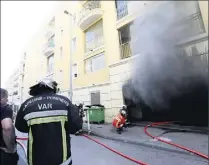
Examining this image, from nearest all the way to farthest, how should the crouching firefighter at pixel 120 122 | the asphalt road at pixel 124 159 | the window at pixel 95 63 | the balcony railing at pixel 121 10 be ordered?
the asphalt road at pixel 124 159 < the crouching firefighter at pixel 120 122 < the balcony railing at pixel 121 10 < the window at pixel 95 63

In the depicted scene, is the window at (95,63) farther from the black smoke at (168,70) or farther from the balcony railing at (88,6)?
the black smoke at (168,70)

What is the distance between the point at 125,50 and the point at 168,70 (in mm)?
3674

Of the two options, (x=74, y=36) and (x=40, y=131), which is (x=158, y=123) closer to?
(x=40, y=131)

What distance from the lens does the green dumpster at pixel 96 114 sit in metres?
9.45

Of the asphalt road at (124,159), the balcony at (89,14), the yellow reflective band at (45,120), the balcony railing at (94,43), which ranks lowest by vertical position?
the asphalt road at (124,159)

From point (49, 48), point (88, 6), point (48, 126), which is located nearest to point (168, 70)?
point (48, 126)

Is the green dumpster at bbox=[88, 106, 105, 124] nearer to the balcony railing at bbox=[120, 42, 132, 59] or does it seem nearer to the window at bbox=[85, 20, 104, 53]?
the balcony railing at bbox=[120, 42, 132, 59]

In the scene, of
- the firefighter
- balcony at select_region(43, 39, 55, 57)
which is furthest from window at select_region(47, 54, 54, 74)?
the firefighter

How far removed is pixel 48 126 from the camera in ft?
5.51

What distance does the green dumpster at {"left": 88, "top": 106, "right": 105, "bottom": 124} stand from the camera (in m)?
9.45

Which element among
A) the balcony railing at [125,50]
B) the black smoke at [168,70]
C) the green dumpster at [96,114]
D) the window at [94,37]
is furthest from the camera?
the window at [94,37]

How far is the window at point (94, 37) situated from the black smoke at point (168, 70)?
4.46 metres

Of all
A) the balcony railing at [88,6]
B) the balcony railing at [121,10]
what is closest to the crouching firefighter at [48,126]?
the balcony railing at [121,10]

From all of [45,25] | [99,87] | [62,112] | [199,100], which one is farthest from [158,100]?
[45,25]
